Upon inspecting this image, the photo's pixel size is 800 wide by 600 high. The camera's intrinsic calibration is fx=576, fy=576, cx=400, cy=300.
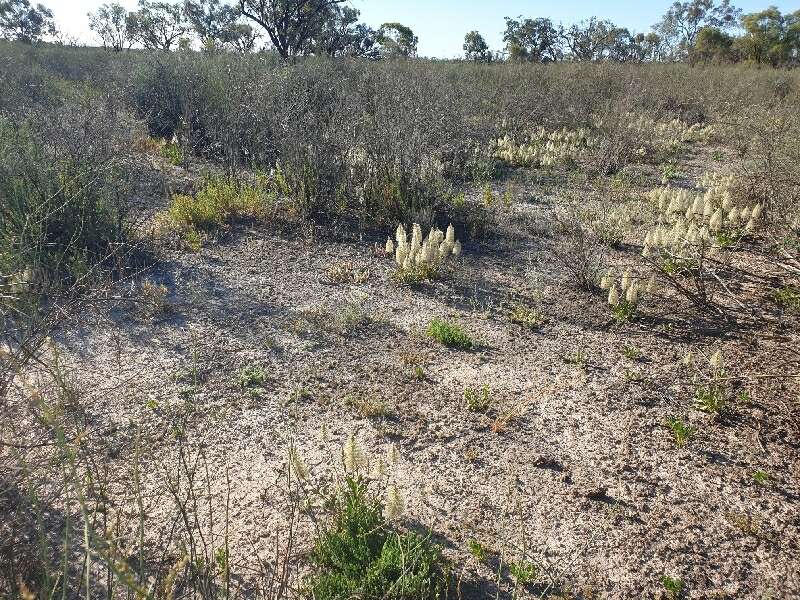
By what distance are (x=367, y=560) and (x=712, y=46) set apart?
94.2ft

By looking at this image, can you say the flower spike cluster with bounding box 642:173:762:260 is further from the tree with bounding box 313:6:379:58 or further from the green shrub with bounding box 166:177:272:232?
the tree with bounding box 313:6:379:58

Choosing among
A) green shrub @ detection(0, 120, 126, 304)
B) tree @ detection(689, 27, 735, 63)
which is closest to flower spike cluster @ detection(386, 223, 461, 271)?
green shrub @ detection(0, 120, 126, 304)

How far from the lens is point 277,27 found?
16391mm

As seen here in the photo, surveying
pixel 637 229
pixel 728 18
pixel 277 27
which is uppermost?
pixel 728 18

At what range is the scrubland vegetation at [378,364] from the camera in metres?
2.67

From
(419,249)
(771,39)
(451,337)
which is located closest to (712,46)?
(771,39)

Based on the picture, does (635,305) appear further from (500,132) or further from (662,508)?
(500,132)

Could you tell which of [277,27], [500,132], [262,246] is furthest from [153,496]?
[277,27]

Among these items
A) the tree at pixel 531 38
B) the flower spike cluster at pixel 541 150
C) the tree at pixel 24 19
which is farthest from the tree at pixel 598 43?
the tree at pixel 24 19

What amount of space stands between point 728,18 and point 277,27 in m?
43.0

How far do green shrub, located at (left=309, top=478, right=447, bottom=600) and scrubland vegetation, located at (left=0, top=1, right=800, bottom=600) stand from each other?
18mm

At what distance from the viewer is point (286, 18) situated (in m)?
16.3

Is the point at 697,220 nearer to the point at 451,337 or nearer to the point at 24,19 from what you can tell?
the point at 451,337

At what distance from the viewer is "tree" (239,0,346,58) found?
53.1ft
